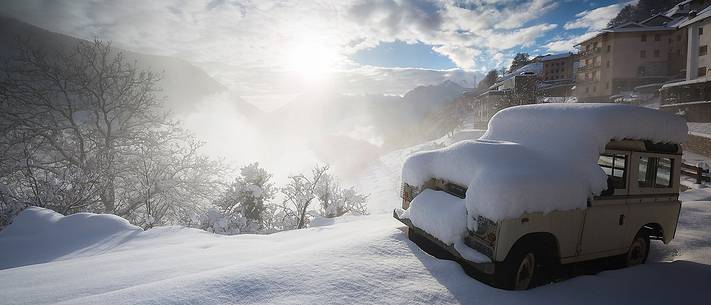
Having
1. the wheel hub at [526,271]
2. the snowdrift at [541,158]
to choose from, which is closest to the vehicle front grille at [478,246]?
the snowdrift at [541,158]

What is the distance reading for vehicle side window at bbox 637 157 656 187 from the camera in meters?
4.61

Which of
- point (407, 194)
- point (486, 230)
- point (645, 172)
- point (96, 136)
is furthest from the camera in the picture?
point (96, 136)

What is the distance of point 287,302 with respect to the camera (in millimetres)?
2725

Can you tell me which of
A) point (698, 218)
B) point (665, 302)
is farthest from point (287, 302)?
point (698, 218)

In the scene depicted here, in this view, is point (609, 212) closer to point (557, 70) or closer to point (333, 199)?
point (333, 199)

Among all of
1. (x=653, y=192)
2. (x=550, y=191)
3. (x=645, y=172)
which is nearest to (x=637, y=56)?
(x=653, y=192)

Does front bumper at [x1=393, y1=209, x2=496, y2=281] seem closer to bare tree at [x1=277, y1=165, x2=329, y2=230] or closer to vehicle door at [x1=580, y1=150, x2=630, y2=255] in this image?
vehicle door at [x1=580, y1=150, x2=630, y2=255]

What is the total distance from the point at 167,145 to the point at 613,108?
1827cm

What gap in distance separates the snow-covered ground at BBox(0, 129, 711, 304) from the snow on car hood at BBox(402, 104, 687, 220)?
99 cm

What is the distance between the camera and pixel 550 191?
11.9 ft

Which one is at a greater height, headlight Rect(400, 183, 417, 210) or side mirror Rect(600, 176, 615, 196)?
side mirror Rect(600, 176, 615, 196)

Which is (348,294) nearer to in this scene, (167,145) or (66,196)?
(66,196)

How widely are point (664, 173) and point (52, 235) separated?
1200 cm

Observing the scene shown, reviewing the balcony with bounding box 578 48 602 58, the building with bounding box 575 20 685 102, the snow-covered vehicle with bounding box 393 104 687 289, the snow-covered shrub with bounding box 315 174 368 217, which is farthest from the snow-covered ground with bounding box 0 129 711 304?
the balcony with bounding box 578 48 602 58
